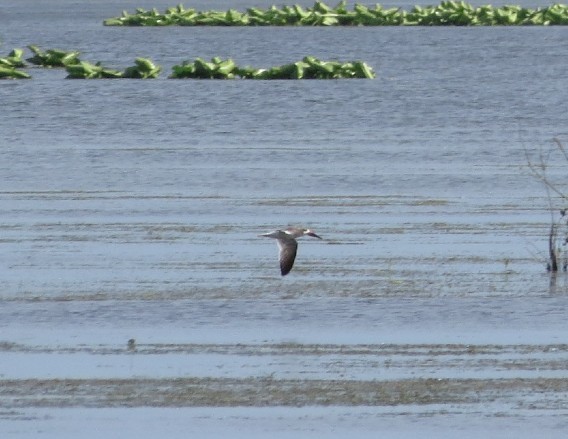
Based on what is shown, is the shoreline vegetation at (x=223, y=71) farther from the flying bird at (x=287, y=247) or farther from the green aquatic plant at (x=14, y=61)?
the flying bird at (x=287, y=247)

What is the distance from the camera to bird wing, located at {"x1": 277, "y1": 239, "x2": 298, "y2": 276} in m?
14.8

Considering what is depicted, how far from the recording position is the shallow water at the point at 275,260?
11.6 meters

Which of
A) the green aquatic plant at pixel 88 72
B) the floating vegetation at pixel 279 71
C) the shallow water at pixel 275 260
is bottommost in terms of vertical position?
the green aquatic plant at pixel 88 72

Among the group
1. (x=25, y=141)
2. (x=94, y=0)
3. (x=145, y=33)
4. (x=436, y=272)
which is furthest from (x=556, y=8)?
(x=94, y=0)

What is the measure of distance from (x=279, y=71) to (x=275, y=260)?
3228 centimetres

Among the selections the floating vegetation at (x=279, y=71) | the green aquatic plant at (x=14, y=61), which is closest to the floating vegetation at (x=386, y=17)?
the green aquatic plant at (x=14, y=61)

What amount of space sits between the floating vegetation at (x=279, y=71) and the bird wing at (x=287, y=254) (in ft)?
110

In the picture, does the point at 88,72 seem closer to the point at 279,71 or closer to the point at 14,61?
the point at 14,61

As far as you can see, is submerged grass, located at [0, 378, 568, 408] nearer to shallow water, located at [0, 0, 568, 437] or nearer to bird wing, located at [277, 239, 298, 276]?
shallow water, located at [0, 0, 568, 437]

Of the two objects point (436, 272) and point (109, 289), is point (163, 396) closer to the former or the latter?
point (109, 289)

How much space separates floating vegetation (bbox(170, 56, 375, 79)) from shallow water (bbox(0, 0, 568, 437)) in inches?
446

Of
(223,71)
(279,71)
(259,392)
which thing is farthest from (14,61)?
(259,392)

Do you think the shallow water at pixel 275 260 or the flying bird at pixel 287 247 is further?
the flying bird at pixel 287 247

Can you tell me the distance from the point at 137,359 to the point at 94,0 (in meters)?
166
